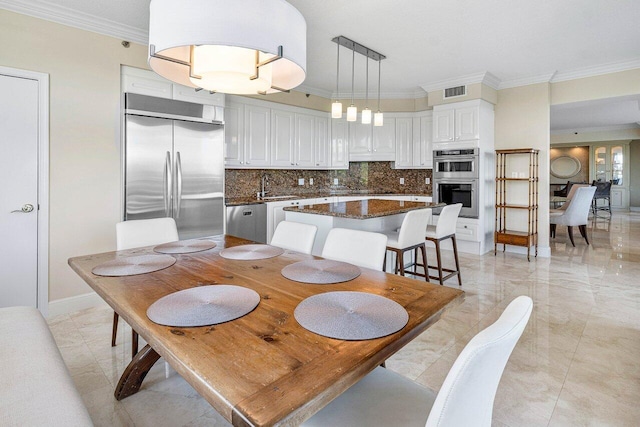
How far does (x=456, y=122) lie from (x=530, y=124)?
1.06m

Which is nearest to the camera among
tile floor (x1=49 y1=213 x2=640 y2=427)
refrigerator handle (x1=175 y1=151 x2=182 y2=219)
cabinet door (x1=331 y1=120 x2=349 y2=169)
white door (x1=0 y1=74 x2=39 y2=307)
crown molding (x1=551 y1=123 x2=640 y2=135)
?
tile floor (x1=49 y1=213 x2=640 y2=427)

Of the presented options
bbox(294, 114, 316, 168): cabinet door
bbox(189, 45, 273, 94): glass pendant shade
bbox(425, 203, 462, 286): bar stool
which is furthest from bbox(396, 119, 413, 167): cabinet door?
bbox(189, 45, 273, 94): glass pendant shade

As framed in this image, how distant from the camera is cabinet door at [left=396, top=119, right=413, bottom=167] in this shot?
20.3 feet

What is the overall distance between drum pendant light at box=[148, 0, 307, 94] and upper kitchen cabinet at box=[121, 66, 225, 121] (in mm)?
2079

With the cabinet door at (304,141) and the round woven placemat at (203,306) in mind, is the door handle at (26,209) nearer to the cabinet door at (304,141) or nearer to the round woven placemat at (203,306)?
the round woven placemat at (203,306)

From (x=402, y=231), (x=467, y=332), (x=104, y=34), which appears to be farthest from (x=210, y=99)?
(x=467, y=332)

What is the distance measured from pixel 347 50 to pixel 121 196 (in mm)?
2957

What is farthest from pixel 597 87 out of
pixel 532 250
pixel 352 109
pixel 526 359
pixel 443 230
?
pixel 526 359

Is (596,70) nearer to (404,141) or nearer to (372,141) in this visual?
(404,141)

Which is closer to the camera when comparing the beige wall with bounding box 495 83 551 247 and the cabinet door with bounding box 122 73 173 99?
the cabinet door with bounding box 122 73 173 99

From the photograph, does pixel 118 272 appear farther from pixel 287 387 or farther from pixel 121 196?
pixel 121 196

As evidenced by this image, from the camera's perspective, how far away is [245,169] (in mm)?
5277

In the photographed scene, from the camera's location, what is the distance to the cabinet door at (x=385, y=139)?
6242 millimetres

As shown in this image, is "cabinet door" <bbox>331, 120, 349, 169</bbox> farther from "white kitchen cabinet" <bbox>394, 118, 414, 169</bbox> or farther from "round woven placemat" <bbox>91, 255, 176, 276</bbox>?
"round woven placemat" <bbox>91, 255, 176, 276</bbox>
